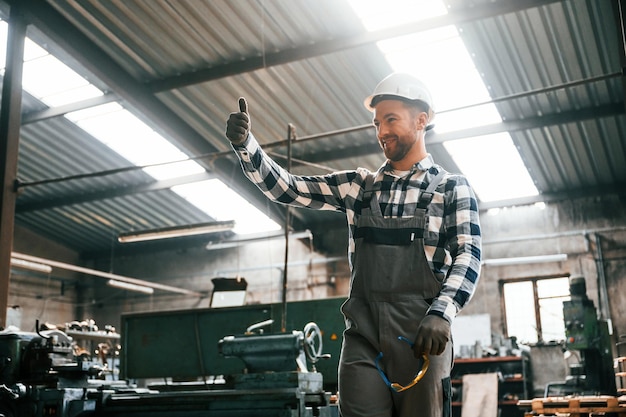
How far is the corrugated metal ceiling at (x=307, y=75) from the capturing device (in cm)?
853

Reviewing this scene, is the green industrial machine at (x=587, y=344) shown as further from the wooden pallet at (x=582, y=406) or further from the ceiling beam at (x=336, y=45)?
the ceiling beam at (x=336, y=45)

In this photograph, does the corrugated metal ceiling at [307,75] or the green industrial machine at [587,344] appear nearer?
the green industrial machine at [587,344]

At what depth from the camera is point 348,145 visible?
11.9 metres

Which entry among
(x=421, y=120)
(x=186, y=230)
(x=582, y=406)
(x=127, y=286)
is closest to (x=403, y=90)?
(x=421, y=120)

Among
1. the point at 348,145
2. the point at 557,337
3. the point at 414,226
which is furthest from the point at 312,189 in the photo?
the point at 557,337

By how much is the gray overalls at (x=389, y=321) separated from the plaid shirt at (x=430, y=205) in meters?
0.04

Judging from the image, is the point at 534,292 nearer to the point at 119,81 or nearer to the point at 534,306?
the point at 534,306

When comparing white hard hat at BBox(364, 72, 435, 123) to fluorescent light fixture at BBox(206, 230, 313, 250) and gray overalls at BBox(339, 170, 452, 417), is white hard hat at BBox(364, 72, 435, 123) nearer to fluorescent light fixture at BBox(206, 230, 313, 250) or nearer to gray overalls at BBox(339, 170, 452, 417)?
gray overalls at BBox(339, 170, 452, 417)

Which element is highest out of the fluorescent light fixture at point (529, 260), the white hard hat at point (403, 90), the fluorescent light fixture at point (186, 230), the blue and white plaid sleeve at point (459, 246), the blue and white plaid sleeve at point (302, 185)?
the fluorescent light fixture at point (186, 230)

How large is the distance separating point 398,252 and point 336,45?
23.7 ft

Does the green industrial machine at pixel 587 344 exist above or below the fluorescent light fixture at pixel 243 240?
below

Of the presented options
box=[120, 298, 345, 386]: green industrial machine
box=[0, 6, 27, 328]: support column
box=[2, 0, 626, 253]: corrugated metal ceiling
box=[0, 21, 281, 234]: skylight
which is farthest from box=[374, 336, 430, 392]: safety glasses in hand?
box=[0, 21, 281, 234]: skylight

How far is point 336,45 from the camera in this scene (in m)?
8.91

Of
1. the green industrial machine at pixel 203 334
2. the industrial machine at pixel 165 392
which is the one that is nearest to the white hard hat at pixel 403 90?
the industrial machine at pixel 165 392
